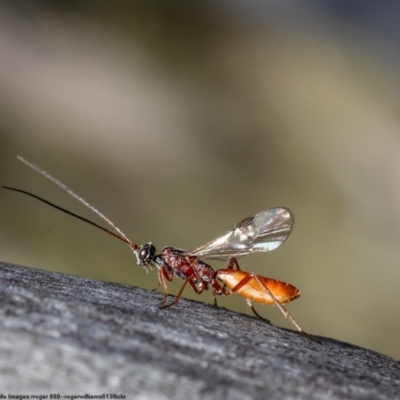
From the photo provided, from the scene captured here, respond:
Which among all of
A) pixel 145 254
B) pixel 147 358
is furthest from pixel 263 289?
pixel 147 358

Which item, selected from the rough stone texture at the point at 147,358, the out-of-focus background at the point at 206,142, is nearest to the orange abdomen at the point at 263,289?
the rough stone texture at the point at 147,358

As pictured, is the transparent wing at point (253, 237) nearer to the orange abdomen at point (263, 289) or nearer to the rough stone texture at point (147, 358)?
the orange abdomen at point (263, 289)

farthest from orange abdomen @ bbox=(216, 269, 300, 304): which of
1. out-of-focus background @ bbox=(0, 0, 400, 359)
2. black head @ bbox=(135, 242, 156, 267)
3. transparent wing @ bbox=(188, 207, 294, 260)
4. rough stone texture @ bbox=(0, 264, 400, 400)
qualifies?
out-of-focus background @ bbox=(0, 0, 400, 359)

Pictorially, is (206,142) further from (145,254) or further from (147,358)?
(147,358)

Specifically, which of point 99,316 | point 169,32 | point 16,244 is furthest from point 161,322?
point 169,32

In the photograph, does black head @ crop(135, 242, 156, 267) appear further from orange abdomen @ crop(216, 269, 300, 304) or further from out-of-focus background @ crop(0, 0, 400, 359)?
out-of-focus background @ crop(0, 0, 400, 359)

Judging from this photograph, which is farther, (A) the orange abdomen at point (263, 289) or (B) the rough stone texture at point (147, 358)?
(A) the orange abdomen at point (263, 289)
